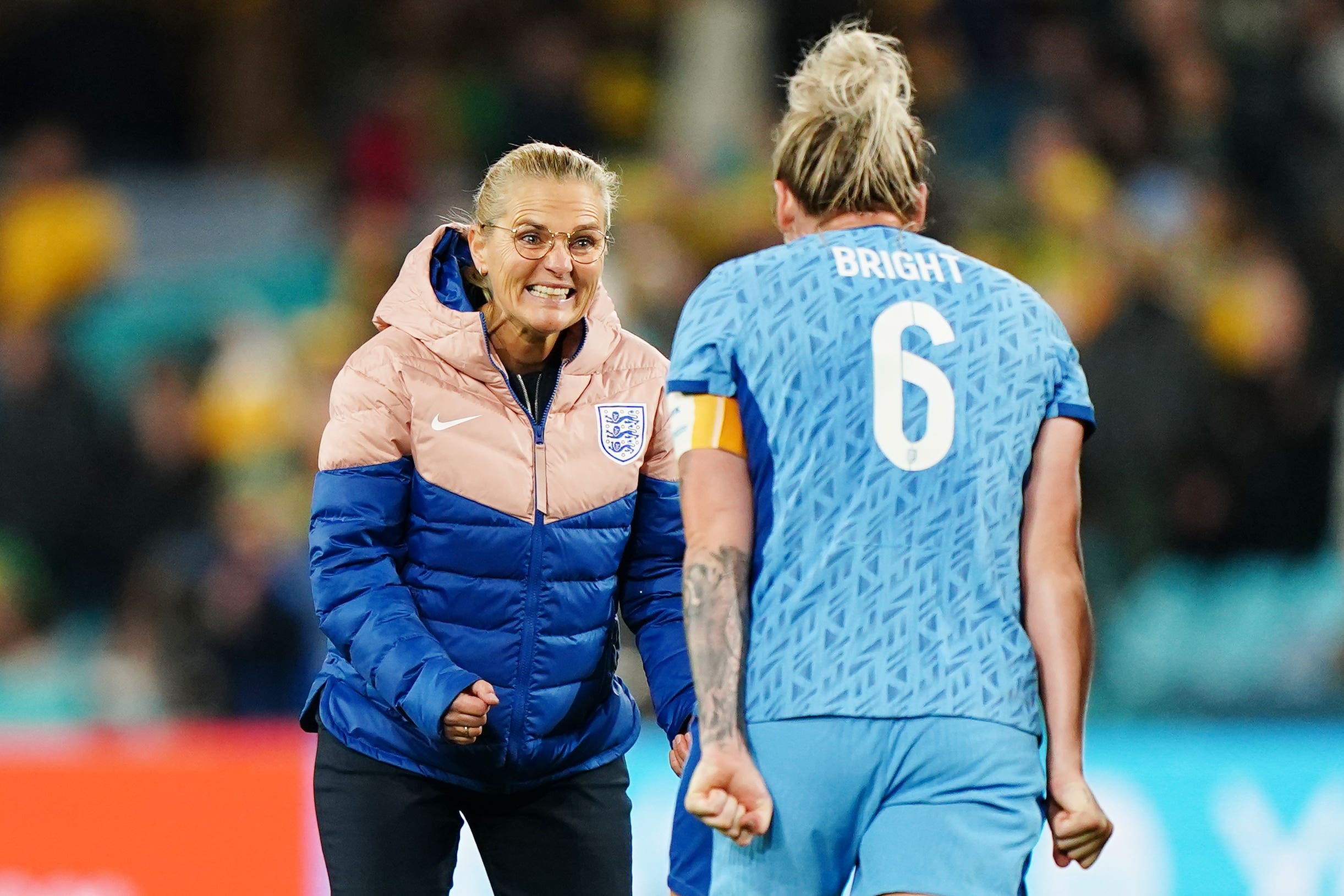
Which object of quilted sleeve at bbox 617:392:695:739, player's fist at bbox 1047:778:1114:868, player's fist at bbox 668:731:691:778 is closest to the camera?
player's fist at bbox 1047:778:1114:868

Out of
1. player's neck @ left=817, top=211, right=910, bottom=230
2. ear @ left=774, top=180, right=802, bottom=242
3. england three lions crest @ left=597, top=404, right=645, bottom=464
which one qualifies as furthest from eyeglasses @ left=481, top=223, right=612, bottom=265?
player's neck @ left=817, top=211, right=910, bottom=230

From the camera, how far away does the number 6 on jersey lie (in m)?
2.91

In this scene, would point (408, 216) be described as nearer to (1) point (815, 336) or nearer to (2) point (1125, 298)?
(2) point (1125, 298)

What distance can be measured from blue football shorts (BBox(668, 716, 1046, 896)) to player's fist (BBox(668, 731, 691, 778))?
0.62 meters

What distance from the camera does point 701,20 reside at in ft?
35.1

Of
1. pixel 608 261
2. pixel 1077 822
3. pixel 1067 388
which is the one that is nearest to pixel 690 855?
pixel 1077 822

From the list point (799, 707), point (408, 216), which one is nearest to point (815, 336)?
point (799, 707)

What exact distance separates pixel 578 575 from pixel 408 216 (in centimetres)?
675

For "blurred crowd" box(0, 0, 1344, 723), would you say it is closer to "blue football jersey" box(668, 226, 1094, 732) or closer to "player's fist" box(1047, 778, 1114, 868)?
"blue football jersey" box(668, 226, 1094, 732)

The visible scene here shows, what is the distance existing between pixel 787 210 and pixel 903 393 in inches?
17.0

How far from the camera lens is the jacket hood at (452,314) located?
137 inches

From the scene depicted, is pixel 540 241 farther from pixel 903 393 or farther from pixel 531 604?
pixel 903 393

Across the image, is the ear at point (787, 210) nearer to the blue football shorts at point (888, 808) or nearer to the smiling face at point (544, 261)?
the smiling face at point (544, 261)

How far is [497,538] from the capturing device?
3412mm
